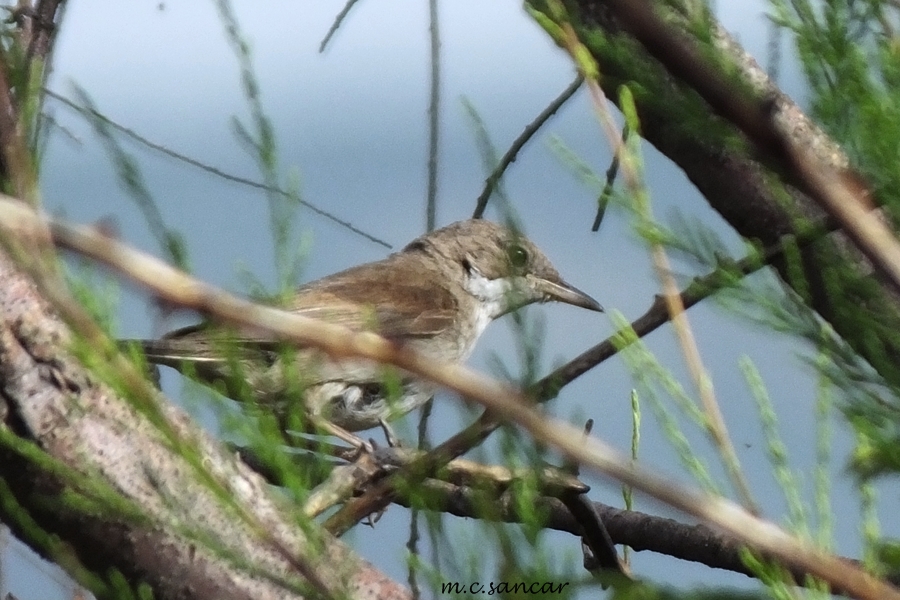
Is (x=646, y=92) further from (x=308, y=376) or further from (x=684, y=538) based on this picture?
(x=684, y=538)

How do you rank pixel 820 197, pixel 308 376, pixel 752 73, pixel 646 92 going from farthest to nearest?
pixel 752 73, pixel 308 376, pixel 646 92, pixel 820 197

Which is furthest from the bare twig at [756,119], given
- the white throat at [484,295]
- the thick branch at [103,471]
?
the white throat at [484,295]

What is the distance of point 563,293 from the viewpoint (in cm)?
551

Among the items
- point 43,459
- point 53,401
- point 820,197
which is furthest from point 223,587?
point 820,197

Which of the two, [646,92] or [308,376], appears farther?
[308,376]

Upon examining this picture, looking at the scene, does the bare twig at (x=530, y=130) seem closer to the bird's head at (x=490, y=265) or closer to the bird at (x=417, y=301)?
the bird at (x=417, y=301)

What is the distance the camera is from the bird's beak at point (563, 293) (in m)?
5.46

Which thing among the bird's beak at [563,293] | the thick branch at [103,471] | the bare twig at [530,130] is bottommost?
the thick branch at [103,471]

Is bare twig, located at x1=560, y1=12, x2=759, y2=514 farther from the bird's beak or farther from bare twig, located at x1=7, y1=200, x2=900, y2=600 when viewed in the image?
the bird's beak

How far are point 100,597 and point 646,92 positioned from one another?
125 centimetres

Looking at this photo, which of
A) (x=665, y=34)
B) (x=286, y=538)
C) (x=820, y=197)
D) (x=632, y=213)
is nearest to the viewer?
(x=665, y=34)

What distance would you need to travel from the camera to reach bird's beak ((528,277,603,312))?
5461 mm

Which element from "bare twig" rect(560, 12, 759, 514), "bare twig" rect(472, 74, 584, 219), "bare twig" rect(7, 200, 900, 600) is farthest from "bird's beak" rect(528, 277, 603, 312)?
"bare twig" rect(7, 200, 900, 600)

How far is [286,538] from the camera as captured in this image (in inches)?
81.9
